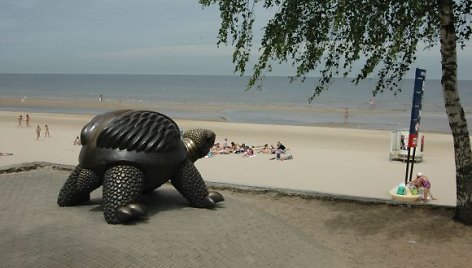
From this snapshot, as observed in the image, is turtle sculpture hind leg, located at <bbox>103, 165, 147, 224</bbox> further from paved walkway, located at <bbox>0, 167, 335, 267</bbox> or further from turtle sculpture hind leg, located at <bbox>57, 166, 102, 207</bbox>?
turtle sculpture hind leg, located at <bbox>57, 166, 102, 207</bbox>

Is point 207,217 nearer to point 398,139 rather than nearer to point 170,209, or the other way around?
point 170,209

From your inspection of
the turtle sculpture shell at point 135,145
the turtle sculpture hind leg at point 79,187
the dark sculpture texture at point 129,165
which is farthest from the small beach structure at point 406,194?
the turtle sculpture hind leg at point 79,187

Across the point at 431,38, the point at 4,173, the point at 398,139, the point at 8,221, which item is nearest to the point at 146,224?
the point at 8,221

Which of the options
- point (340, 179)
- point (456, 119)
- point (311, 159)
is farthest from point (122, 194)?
point (311, 159)

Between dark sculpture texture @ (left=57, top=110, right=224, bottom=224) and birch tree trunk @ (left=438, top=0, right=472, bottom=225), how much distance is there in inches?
177

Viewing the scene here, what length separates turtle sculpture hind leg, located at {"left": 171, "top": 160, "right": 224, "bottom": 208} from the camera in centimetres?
788

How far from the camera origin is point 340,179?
17.3 metres

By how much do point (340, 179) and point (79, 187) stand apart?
37.3ft

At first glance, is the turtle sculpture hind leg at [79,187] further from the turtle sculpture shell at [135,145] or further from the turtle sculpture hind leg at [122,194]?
the turtle sculpture hind leg at [122,194]

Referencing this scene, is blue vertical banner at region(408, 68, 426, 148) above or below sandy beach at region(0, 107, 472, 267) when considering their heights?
above

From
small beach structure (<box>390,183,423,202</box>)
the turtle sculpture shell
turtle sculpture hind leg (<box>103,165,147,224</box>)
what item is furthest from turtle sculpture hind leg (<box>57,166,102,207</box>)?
small beach structure (<box>390,183,423,202</box>)

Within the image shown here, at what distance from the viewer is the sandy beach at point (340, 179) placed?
26.8 feet

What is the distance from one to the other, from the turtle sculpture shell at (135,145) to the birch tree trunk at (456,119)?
480cm

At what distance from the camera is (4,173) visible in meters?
Answer: 12.1
